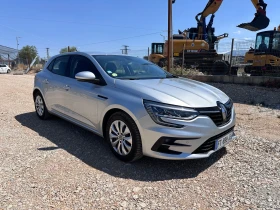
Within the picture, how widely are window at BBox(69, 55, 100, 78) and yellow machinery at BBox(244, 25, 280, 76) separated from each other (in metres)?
10.6

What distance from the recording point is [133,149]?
3.12m

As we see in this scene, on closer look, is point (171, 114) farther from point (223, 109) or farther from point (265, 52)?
point (265, 52)

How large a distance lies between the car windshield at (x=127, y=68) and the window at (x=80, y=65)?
0.47 feet

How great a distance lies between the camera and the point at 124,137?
3242 millimetres

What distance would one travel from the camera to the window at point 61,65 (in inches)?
181

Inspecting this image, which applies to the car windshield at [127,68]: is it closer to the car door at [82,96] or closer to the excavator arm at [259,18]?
the car door at [82,96]

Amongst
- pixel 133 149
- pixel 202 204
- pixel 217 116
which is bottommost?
pixel 202 204

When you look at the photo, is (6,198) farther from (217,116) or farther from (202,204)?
(217,116)

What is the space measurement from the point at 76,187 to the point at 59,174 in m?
0.40

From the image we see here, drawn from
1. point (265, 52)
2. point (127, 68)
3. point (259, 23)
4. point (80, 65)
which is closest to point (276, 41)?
point (265, 52)

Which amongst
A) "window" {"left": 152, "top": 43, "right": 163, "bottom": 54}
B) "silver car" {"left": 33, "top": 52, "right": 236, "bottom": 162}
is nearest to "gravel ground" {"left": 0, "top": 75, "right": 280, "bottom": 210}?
"silver car" {"left": 33, "top": 52, "right": 236, "bottom": 162}

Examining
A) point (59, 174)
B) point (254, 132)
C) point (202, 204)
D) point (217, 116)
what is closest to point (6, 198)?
point (59, 174)

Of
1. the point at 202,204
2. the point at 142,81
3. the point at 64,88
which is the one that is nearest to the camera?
the point at 202,204

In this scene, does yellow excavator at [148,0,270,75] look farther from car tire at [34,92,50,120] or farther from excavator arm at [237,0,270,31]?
car tire at [34,92,50,120]
